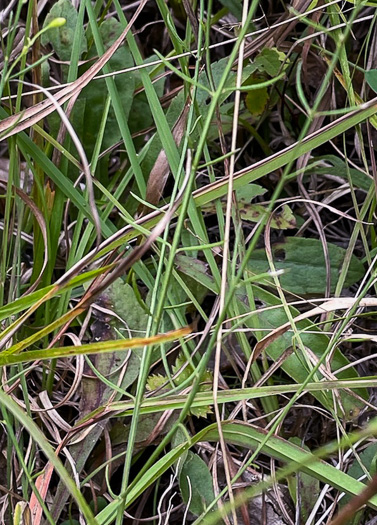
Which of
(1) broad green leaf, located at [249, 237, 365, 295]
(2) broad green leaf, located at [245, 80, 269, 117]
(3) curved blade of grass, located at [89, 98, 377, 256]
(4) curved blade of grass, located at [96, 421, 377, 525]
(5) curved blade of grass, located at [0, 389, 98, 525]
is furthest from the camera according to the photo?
(2) broad green leaf, located at [245, 80, 269, 117]

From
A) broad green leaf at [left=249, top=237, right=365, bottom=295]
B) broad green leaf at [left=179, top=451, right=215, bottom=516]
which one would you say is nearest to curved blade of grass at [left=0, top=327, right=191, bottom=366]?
broad green leaf at [left=179, top=451, right=215, bottom=516]

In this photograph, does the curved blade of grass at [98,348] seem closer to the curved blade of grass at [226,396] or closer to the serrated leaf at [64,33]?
the curved blade of grass at [226,396]

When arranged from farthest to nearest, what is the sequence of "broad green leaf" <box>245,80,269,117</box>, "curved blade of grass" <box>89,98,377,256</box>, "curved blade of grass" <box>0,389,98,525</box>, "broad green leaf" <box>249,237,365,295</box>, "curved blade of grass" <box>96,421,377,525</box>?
"broad green leaf" <box>245,80,269,117</box>
"broad green leaf" <box>249,237,365,295</box>
"curved blade of grass" <box>89,98,377,256</box>
"curved blade of grass" <box>96,421,377,525</box>
"curved blade of grass" <box>0,389,98,525</box>

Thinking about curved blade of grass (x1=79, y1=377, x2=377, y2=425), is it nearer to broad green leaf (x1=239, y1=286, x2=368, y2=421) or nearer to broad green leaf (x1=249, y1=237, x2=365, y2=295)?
broad green leaf (x1=239, y1=286, x2=368, y2=421)

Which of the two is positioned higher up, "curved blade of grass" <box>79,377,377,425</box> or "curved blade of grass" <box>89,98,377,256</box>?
"curved blade of grass" <box>89,98,377,256</box>

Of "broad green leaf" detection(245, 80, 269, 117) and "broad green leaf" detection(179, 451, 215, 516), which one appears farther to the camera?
"broad green leaf" detection(245, 80, 269, 117)

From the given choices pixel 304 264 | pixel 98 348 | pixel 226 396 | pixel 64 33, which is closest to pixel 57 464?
pixel 98 348

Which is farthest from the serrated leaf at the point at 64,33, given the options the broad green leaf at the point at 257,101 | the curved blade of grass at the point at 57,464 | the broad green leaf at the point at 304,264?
the curved blade of grass at the point at 57,464
